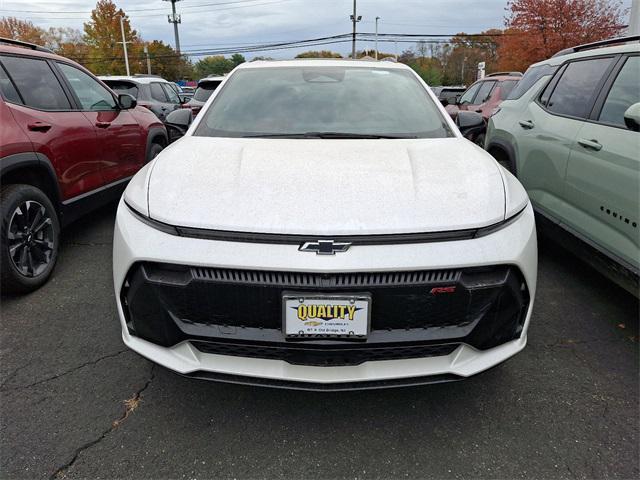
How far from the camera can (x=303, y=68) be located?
3.42 m

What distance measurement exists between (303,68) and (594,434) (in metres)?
2.83

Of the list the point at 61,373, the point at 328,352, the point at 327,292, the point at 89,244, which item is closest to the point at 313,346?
the point at 328,352

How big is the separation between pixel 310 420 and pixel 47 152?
2.95 meters

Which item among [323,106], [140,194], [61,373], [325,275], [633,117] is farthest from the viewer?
[323,106]

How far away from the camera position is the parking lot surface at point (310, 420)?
1.97 meters

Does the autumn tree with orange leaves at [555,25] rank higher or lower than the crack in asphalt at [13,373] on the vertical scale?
higher

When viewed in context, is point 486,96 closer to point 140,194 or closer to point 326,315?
point 140,194

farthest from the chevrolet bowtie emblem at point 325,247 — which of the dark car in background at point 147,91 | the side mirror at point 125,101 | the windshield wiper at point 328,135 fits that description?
the dark car in background at point 147,91

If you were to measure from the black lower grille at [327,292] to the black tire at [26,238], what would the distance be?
1.87 meters

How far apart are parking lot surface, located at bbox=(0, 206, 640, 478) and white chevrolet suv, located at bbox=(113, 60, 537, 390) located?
1.26 feet

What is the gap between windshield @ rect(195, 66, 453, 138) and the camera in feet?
9.36

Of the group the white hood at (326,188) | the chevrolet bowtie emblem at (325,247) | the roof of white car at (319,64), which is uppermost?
the roof of white car at (319,64)

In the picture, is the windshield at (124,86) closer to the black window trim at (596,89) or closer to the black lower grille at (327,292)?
the black window trim at (596,89)

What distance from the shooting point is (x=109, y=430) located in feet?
7.09
